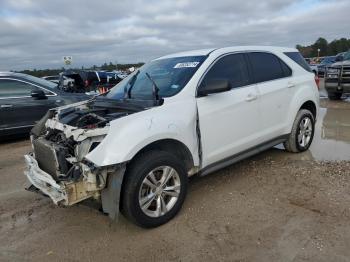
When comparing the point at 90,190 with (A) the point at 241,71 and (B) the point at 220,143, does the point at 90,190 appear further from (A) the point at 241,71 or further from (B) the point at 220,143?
(A) the point at 241,71

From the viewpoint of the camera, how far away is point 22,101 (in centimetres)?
859

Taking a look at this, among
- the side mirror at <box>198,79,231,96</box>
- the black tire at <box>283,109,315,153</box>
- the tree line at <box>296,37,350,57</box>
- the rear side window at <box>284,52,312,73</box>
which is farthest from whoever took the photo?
the tree line at <box>296,37,350,57</box>

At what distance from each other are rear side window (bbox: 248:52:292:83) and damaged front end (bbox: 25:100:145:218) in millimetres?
2076

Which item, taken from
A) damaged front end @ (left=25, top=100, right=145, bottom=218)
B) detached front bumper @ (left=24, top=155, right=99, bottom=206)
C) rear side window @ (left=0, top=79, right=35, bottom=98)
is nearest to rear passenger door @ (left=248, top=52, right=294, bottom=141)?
damaged front end @ (left=25, top=100, right=145, bottom=218)

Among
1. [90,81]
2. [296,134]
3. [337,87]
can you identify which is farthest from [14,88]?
[337,87]

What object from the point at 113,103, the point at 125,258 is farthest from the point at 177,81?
the point at 125,258

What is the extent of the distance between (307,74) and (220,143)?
2.63m

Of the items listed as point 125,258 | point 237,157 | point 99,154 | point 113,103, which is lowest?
point 125,258

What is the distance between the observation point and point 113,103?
4.52 m

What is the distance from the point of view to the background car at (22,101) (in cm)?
844

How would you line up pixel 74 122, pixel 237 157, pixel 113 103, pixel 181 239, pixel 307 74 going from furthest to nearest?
1. pixel 307 74
2. pixel 237 157
3. pixel 113 103
4. pixel 74 122
5. pixel 181 239

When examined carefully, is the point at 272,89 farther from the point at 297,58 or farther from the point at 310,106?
the point at 310,106

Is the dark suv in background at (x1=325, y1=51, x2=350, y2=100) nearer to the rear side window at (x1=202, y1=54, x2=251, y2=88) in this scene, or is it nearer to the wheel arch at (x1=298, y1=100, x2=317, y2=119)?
the wheel arch at (x1=298, y1=100, x2=317, y2=119)

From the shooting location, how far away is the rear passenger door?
5297mm
